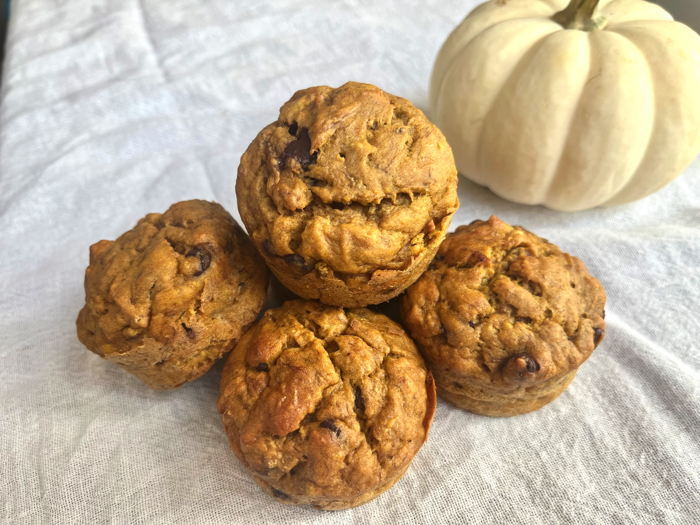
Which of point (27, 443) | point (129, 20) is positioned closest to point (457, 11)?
point (129, 20)

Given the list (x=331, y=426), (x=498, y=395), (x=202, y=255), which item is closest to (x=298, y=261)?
(x=202, y=255)

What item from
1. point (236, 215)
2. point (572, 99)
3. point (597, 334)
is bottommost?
point (236, 215)

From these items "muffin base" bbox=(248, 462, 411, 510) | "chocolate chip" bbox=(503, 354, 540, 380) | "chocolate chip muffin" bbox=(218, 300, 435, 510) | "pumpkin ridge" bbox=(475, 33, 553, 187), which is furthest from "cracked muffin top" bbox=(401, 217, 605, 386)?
"pumpkin ridge" bbox=(475, 33, 553, 187)

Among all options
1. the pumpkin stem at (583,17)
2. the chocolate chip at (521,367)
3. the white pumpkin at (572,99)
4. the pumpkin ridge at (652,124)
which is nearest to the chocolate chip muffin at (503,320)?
the chocolate chip at (521,367)

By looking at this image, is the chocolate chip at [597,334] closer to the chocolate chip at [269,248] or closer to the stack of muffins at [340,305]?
the stack of muffins at [340,305]

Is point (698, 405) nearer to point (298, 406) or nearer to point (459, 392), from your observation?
point (459, 392)

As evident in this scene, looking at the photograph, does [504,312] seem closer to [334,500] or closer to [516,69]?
[334,500]
